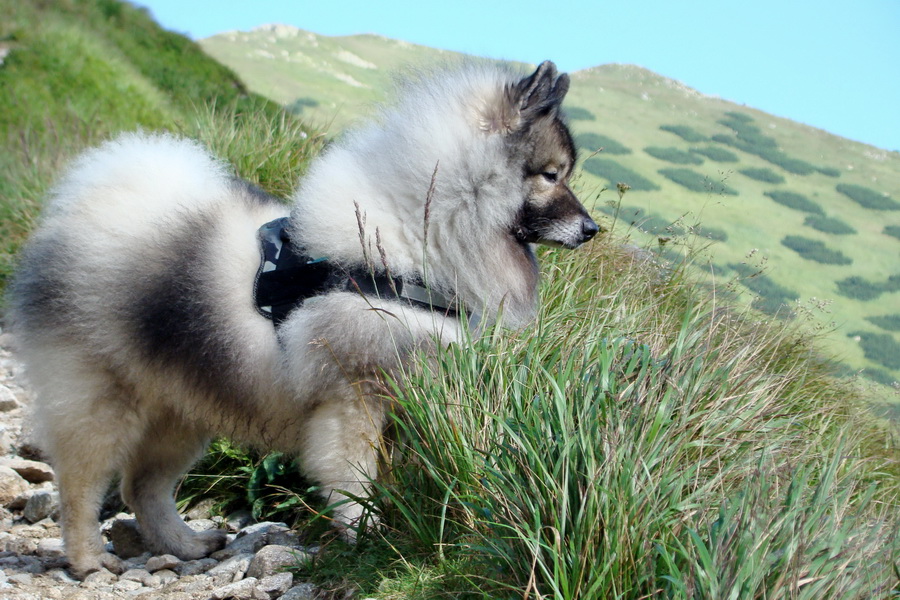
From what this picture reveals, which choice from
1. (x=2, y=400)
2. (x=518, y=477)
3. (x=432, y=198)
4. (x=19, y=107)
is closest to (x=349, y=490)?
(x=518, y=477)

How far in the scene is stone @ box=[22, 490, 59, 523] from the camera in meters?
4.14

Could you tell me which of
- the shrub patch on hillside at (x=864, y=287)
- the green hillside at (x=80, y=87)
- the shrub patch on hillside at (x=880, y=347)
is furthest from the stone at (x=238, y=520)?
the shrub patch on hillside at (x=864, y=287)

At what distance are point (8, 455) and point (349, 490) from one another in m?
2.83

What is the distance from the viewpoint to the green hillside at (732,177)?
6.53 m

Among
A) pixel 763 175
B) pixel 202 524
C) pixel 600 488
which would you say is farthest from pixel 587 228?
pixel 763 175

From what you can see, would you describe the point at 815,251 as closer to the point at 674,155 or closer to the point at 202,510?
the point at 674,155

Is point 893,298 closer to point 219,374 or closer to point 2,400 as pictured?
point 219,374

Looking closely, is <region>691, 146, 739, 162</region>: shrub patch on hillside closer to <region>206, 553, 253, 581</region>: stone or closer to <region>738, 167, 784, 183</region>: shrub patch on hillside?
<region>738, 167, 784, 183</region>: shrub patch on hillside

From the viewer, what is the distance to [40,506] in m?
4.15

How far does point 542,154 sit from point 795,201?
5.29 metres

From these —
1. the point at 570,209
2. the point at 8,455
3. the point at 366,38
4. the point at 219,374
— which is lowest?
the point at 8,455

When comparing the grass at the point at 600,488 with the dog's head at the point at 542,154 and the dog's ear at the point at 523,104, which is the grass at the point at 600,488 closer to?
the dog's head at the point at 542,154

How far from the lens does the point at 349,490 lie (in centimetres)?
319

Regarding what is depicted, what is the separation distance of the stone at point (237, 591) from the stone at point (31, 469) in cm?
210
